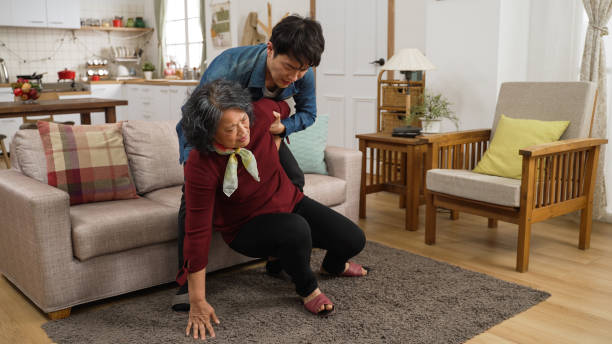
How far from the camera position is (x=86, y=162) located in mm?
2609

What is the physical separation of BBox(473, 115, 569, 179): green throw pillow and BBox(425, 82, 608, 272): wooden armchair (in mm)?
96

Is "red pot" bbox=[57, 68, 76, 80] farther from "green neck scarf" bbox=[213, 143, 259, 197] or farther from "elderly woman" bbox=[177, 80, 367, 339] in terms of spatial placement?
"green neck scarf" bbox=[213, 143, 259, 197]

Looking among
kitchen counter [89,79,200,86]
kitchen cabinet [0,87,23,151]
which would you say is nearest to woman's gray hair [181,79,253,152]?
kitchen counter [89,79,200,86]

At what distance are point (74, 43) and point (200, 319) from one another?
6.97 meters

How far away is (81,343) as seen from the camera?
2037 millimetres

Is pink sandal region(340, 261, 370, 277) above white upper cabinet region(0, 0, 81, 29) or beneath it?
beneath

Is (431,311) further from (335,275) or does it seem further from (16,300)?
(16,300)

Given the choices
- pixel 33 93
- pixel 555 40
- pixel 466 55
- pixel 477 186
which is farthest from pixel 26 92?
pixel 555 40

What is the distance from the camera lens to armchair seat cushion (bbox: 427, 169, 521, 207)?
2.79 m

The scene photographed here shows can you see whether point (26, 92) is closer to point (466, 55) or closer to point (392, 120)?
point (392, 120)

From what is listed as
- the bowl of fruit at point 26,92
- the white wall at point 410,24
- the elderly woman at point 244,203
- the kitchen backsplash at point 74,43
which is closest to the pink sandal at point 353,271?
the elderly woman at point 244,203

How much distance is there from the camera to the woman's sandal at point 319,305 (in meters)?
2.22

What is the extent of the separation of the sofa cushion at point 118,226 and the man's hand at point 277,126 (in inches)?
23.6

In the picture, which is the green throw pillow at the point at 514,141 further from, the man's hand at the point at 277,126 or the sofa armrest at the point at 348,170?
the man's hand at the point at 277,126
